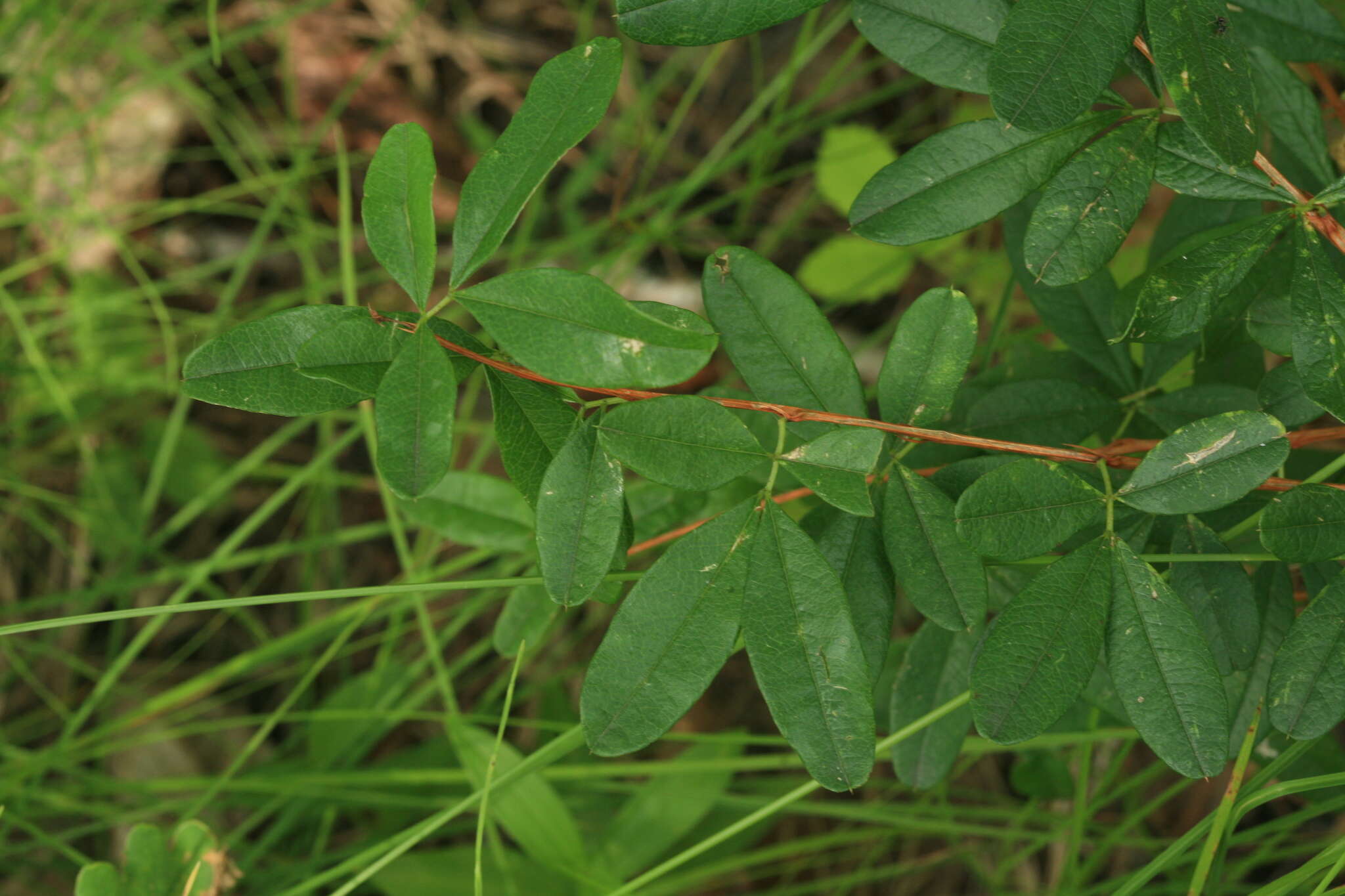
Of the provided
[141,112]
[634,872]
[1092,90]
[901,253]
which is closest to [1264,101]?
[1092,90]

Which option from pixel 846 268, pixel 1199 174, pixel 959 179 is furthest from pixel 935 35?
pixel 846 268

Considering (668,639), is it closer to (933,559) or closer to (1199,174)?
(933,559)

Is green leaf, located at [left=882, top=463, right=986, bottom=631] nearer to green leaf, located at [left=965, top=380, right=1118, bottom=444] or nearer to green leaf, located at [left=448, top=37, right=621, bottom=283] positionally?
green leaf, located at [left=965, top=380, right=1118, bottom=444]

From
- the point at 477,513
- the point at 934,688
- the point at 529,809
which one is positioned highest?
the point at 477,513

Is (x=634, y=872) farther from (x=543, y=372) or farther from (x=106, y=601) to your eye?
(x=106, y=601)

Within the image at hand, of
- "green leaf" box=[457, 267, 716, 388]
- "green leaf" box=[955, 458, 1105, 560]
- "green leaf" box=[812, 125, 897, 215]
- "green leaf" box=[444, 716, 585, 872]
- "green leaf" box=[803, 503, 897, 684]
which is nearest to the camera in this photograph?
"green leaf" box=[457, 267, 716, 388]

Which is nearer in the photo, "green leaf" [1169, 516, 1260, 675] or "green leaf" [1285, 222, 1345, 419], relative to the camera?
"green leaf" [1285, 222, 1345, 419]

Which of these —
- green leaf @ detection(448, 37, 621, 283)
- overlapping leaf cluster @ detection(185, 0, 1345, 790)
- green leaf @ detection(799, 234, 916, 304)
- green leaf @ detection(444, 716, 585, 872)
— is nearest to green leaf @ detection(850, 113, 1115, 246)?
overlapping leaf cluster @ detection(185, 0, 1345, 790)
